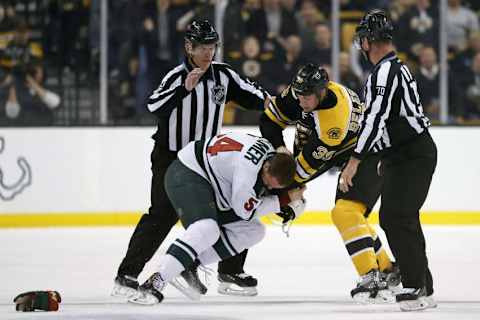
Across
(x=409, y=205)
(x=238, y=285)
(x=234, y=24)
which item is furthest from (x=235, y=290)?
(x=234, y=24)

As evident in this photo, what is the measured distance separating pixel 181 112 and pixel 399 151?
3.76 feet

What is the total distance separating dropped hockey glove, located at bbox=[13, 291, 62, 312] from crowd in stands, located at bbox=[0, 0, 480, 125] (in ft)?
14.6

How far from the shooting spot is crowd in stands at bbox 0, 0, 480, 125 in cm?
988

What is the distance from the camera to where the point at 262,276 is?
6.74 metres

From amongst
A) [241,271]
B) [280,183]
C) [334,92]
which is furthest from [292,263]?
[280,183]

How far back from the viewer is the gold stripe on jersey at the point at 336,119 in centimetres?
560

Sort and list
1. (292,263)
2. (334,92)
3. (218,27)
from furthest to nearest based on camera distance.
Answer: (218,27) < (292,263) < (334,92)

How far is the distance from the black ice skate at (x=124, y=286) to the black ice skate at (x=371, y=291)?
1.06m

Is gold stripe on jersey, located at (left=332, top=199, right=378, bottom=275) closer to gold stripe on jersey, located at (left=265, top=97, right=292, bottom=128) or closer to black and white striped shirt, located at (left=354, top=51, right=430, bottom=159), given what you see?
black and white striped shirt, located at (left=354, top=51, right=430, bottom=159)

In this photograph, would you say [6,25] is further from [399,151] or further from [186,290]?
[399,151]

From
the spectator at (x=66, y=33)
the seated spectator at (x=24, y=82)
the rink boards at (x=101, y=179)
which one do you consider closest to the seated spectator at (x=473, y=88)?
the rink boards at (x=101, y=179)

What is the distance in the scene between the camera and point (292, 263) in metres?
7.38

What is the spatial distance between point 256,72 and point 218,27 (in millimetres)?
500

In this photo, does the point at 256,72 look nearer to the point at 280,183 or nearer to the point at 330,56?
the point at 330,56
